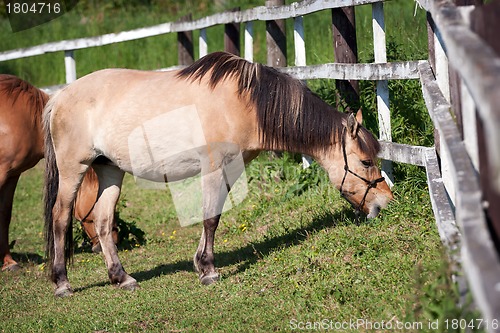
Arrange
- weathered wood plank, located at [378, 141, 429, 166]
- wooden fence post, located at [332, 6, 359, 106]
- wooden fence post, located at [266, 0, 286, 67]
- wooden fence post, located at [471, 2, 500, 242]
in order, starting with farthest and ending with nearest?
wooden fence post, located at [266, 0, 286, 67] → wooden fence post, located at [332, 6, 359, 106] → weathered wood plank, located at [378, 141, 429, 166] → wooden fence post, located at [471, 2, 500, 242]

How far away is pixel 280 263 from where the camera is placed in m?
5.62

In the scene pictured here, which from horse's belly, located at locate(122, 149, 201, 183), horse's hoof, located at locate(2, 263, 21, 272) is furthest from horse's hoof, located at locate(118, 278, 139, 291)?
horse's hoof, located at locate(2, 263, 21, 272)

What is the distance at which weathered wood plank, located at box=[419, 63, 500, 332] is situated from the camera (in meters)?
1.97

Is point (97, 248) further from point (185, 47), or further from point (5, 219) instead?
point (185, 47)

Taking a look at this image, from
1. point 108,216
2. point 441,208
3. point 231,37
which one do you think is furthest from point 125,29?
point 441,208

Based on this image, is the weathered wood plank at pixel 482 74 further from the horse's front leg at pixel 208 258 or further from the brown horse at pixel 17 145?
the brown horse at pixel 17 145

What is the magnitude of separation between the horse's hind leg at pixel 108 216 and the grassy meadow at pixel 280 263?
157mm

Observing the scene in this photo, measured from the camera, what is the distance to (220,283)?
5637 millimetres

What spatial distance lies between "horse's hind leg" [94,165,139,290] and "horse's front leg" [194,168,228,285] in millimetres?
706

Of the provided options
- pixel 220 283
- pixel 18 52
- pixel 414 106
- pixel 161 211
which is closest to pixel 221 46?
pixel 18 52

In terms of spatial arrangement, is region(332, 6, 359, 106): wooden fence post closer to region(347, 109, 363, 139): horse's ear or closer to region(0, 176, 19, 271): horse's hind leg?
region(347, 109, 363, 139): horse's ear

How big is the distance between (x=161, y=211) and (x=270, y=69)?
3.92 metres

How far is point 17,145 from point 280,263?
3.25 metres

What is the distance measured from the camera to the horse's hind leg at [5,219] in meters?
7.38
